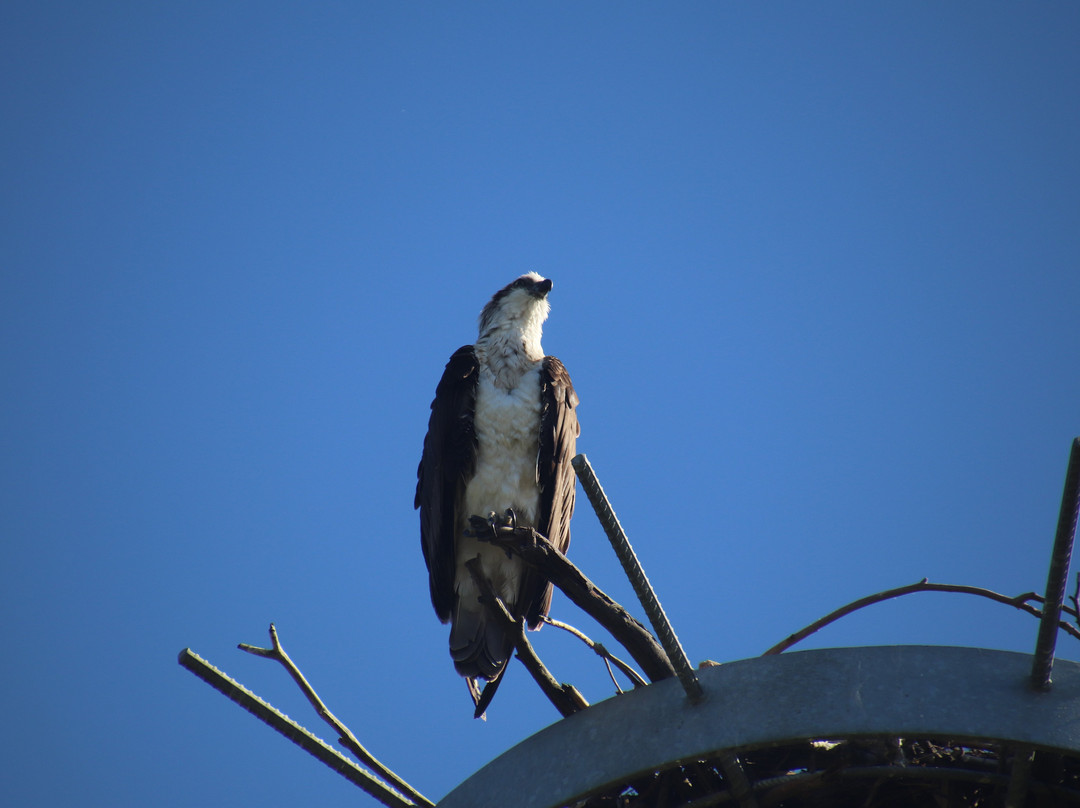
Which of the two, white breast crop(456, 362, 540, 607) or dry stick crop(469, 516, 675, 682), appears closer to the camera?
dry stick crop(469, 516, 675, 682)

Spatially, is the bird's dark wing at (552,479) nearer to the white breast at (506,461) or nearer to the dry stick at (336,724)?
the white breast at (506,461)

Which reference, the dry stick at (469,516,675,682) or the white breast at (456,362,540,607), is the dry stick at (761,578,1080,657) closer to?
the dry stick at (469,516,675,682)

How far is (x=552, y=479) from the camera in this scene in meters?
4.82

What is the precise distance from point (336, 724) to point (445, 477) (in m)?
1.90

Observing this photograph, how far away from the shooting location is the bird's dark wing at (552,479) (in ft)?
15.7

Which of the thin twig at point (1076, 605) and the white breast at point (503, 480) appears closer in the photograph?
the thin twig at point (1076, 605)

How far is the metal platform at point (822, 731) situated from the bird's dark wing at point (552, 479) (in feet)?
6.74

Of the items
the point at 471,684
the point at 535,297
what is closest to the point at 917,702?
the point at 471,684

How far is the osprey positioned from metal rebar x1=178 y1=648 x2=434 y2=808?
1652mm

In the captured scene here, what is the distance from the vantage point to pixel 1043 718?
2.13 meters

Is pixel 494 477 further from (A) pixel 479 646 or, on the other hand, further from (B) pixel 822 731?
(B) pixel 822 731

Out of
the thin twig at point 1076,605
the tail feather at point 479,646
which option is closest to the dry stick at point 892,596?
the thin twig at point 1076,605

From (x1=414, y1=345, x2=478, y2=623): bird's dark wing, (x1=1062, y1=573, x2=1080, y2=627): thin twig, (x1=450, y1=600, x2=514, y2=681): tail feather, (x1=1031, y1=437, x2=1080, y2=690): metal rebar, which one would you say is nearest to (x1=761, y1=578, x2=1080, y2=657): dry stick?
(x1=1062, y1=573, x2=1080, y2=627): thin twig

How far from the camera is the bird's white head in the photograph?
564cm
